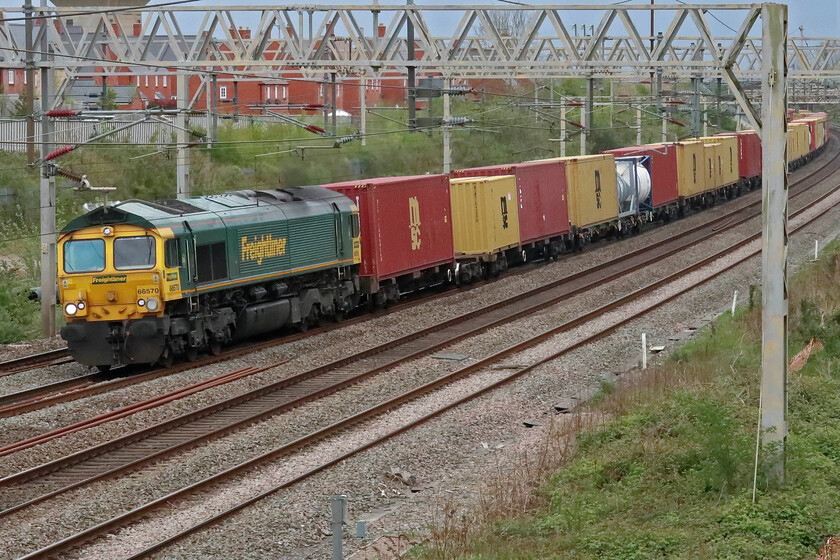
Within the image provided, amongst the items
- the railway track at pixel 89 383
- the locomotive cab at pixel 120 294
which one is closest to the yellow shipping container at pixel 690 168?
the railway track at pixel 89 383

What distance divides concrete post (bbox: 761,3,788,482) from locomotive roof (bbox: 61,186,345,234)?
1174 cm

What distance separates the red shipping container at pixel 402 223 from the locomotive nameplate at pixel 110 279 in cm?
770

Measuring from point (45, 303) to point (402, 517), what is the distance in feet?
45.5

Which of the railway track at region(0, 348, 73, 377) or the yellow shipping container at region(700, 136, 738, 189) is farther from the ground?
the yellow shipping container at region(700, 136, 738, 189)

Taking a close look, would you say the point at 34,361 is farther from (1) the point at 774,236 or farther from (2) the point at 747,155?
(2) the point at 747,155

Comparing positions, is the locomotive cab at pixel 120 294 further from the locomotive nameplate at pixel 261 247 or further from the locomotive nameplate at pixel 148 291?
the locomotive nameplate at pixel 261 247

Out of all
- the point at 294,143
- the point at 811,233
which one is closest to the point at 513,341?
the point at 811,233

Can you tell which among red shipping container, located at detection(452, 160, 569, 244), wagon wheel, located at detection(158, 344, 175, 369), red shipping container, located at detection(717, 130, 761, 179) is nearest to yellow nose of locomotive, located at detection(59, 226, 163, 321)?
wagon wheel, located at detection(158, 344, 175, 369)

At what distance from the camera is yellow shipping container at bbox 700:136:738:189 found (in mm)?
53094

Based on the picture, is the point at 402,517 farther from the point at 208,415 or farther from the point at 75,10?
the point at 75,10

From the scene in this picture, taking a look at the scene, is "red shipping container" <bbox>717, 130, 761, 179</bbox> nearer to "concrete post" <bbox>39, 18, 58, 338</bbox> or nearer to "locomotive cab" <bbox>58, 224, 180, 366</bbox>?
"concrete post" <bbox>39, 18, 58, 338</bbox>

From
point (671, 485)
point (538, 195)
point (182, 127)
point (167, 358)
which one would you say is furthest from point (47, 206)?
point (538, 195)

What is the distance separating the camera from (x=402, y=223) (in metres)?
27.6

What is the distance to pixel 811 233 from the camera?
40.6m
